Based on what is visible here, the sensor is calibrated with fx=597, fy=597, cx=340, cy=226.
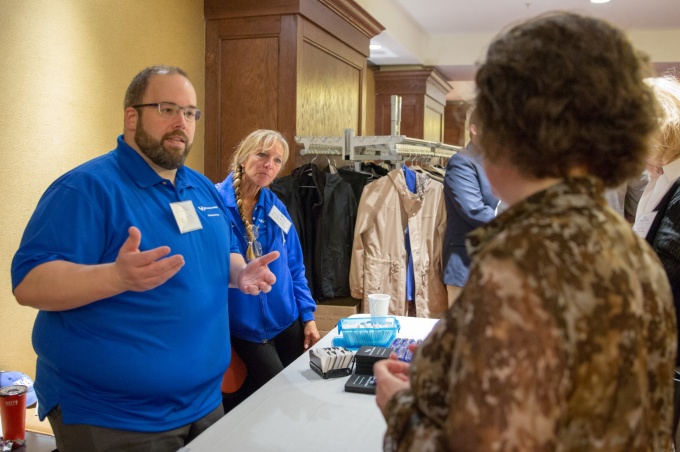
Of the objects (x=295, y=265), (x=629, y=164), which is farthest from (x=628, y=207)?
(x=629, y=164)

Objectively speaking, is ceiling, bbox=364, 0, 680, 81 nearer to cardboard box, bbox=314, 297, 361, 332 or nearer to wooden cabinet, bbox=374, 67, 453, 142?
wooden cabinet, bbox=374, 67, 453, 142

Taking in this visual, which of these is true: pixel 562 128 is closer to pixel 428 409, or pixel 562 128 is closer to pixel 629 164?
pixel 629 164

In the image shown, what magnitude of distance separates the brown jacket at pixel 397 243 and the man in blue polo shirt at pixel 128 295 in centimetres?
193

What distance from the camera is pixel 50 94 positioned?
248 cm

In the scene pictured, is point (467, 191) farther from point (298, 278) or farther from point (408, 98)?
point (408, 98)

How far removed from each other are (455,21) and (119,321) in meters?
5.45

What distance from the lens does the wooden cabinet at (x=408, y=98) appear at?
22.0 ft

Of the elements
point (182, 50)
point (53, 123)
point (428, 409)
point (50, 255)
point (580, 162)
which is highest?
point (182, 50)

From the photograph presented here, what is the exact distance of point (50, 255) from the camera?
145cm

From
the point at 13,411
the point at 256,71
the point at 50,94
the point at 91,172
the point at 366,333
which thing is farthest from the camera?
the point at 256,71

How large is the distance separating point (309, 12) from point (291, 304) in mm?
1882

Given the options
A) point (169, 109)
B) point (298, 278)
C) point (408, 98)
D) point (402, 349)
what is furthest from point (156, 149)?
point (408, 98)

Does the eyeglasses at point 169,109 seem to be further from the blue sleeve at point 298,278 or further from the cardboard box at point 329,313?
the cardboard box at point 329,313

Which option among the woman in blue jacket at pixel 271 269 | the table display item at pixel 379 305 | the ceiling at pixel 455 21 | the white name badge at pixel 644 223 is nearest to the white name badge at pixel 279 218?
the woman in blue jacket at pixel 271 269
